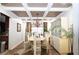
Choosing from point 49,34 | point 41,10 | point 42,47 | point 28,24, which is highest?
point 41,10

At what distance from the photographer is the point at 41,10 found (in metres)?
3.87

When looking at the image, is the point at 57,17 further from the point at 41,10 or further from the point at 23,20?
the point at 23,20

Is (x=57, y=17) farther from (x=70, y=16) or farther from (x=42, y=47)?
(x=42, y=47)

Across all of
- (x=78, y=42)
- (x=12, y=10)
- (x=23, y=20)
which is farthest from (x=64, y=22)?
(x=12, y=10)

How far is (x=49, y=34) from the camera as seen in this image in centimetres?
372

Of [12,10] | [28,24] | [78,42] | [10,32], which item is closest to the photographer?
[78,42]

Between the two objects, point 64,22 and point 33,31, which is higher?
point 64,22

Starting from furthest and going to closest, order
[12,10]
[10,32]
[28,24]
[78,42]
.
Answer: [10,32] < [12,10] < [28,24] < [78,42]

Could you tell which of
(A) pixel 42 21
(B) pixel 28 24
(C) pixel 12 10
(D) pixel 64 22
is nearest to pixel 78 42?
(D) pixel 64 22

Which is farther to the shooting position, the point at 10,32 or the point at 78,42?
the point at 10,32

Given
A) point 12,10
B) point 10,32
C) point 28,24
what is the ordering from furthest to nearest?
1. point 10,32
2. point 12,10
3. point 28,24

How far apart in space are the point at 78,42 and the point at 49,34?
2.98 ft

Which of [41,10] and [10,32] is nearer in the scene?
[41,10]

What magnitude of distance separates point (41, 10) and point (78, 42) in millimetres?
1418
